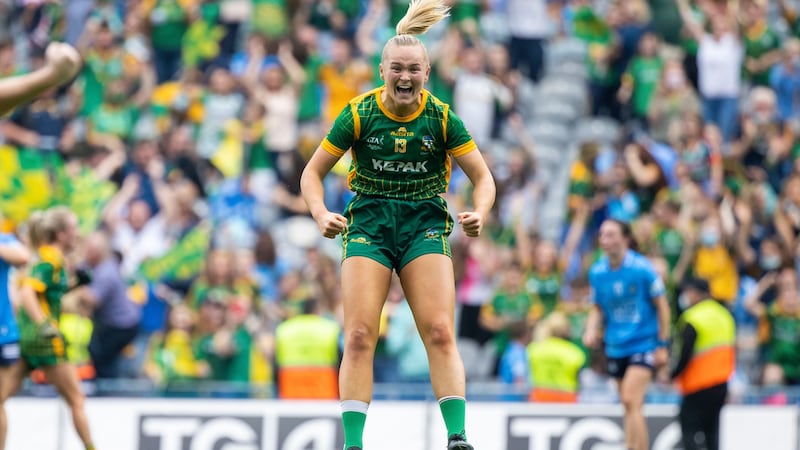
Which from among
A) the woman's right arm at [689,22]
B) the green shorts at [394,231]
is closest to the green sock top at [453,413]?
the green shorts at [394,231]

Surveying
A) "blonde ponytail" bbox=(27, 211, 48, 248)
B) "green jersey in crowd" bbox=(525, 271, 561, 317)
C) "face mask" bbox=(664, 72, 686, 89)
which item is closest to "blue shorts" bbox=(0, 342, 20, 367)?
"blonde ponytail" bbox=(27, 211, 48, 248)

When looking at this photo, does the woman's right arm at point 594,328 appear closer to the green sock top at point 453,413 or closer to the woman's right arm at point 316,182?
the green sock top at point 453,413

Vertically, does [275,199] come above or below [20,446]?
above

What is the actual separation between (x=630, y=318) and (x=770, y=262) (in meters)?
4.39

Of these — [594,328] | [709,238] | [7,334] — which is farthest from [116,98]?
[594,328]

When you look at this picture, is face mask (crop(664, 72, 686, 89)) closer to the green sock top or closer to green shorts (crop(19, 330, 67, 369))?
green shorts (crop(19, 330, 67, 369))

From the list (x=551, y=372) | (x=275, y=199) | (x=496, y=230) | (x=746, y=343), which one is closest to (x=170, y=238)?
(x=275, y=199)

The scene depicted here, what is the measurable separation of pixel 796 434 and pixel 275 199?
21.6 feet

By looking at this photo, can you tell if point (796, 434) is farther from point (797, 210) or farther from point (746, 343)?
point (797, 210)

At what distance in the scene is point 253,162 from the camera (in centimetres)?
1786

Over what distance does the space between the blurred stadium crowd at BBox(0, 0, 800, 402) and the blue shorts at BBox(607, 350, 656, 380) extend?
5.89 feet

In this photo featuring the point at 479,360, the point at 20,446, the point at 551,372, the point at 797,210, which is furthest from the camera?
the point at 797,210

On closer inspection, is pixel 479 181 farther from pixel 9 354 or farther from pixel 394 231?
pixel 9 354

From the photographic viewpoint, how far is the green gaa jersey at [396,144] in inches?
344
